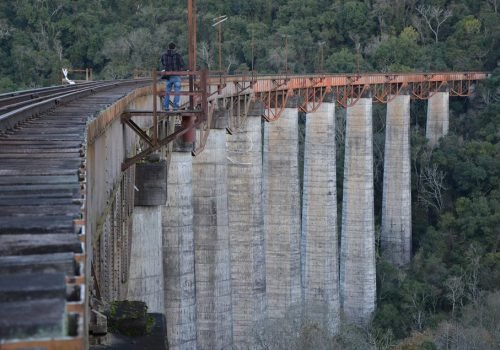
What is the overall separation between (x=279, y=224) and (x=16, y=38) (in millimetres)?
30046

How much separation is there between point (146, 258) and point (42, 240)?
45.7ft

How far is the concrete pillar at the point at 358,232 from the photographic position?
3650 cm

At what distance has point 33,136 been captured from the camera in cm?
807

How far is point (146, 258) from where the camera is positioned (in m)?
17.5

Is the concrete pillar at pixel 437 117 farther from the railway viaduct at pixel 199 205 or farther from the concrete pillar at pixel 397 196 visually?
the concrete pillar at pixel 397 196

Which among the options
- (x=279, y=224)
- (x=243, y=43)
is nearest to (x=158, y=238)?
(x=279, y=224)

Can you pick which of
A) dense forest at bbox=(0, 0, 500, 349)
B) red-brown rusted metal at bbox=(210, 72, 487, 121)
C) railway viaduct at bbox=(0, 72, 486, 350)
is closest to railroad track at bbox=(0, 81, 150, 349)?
railway viaduct at bbox=(0, 72, 486, 350)

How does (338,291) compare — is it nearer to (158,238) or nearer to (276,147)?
(276,147)

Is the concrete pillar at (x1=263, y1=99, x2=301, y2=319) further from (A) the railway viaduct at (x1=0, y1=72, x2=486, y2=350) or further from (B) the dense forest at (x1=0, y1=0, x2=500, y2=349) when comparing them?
(B) the dense forest at (x1=0, y1=0, x2=500, y2=349)

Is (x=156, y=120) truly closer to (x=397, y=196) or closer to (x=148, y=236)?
(x=148, y=236)

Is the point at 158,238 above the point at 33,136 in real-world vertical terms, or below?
below

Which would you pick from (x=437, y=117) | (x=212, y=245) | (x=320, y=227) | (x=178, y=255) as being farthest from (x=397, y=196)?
(x=178, y=255)

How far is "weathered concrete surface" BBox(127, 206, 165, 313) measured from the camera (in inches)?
663

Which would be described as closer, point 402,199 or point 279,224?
point 279,224
